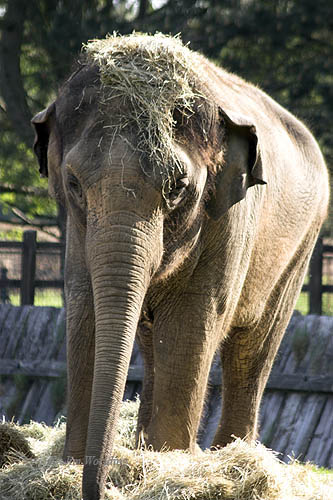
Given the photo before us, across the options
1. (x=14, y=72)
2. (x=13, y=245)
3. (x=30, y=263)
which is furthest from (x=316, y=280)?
(x=14, y=72)

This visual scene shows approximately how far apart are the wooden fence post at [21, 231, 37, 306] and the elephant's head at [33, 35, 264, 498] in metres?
6.87

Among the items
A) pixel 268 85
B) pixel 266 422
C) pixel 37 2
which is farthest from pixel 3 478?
pixel 37 2

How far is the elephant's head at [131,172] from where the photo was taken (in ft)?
14.0

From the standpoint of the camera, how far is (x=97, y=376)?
4.16 metres

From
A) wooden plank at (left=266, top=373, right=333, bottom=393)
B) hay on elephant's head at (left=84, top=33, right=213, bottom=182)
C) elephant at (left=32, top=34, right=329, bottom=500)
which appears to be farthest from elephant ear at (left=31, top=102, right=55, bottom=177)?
wooden plank at (left=266, top=373, right=333, bottom=393)

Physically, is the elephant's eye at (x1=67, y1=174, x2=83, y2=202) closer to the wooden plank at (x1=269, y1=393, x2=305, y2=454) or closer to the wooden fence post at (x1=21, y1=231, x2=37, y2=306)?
the wooden plank at (x1=269, y1=393, x2=305, y2=454)

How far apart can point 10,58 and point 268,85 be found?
323 centimetres

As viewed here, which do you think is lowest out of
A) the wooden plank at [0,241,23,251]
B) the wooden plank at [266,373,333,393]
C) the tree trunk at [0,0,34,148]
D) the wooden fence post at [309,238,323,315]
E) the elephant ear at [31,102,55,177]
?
the elephant ear at [31,102,55,177]

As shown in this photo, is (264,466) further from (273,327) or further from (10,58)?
(10,58)

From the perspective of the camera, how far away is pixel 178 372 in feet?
16.7

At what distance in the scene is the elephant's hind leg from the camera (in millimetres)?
6586

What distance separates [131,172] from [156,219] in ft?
0.82

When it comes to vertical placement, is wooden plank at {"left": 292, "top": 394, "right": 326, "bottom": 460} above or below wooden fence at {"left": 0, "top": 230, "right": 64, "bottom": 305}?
below

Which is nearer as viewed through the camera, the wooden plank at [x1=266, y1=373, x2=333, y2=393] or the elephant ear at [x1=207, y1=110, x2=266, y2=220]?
the elephant ear at [x1=207, y1=110, x2=266, y2=220]
